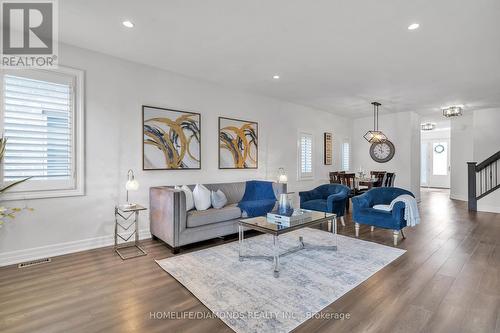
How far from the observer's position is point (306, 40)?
11.0ft

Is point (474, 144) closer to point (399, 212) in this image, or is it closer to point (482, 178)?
point (482, 178)

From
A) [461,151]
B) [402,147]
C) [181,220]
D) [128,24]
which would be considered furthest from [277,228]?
[461,151]

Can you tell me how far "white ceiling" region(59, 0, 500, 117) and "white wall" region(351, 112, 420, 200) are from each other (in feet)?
7.97

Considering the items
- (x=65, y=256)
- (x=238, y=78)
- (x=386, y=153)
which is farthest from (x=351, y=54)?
(x=386, y=153)

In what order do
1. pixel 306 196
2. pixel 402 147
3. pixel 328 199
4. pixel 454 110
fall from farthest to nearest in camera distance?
pixel 402 147 → pixel 454 110 → pixel 306 196 → pixel 328 199

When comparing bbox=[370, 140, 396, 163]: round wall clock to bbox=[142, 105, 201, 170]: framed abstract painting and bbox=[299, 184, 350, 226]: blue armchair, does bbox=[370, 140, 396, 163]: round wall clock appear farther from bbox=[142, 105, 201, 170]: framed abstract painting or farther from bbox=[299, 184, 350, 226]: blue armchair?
bbox=[142, 105, 201, 170]: framed abstract painting

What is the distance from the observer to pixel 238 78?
479cm

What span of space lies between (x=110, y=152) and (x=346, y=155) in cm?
707

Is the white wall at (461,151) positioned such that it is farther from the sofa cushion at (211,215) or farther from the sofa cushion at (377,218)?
the sofa cushion at (211,215)

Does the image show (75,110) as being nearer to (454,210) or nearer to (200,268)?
(200,268)

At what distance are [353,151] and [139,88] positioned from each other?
7088 millimetres

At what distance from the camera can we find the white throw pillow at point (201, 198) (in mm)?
4082

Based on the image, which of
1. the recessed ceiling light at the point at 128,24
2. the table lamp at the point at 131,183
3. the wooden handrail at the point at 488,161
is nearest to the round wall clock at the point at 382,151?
the wooden handrail at the point at 488,161

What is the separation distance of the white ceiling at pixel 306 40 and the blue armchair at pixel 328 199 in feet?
6.86
